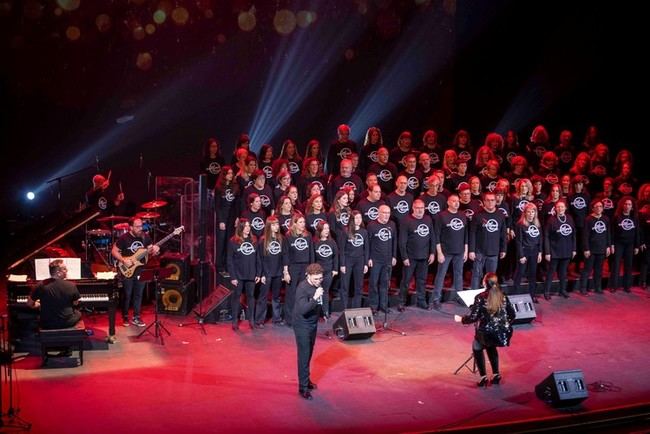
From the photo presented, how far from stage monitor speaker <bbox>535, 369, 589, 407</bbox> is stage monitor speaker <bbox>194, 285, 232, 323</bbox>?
5.16 metres

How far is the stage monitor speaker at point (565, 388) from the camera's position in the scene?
29.8 feet

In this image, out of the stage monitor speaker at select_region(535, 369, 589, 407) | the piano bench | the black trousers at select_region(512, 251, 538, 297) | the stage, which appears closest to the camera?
the stage

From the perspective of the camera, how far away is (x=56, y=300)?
10.4 meters

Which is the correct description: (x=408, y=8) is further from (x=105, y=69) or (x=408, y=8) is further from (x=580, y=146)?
(x=105, y=69)

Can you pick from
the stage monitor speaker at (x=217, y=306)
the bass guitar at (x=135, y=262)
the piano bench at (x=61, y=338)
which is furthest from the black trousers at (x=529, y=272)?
the piano bench at (x=61, y=338)

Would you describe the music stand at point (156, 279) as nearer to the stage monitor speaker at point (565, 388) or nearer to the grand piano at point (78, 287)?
the grand piano at point (78, 287)

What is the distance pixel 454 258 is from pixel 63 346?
6479mm

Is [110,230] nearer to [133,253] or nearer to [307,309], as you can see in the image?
[133,253]

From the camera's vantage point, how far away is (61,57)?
15.4 m

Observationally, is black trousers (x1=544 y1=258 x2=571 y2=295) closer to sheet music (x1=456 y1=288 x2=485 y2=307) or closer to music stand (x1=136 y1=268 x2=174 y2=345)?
sheet music (x1=456 y1=288 x2=485 y2=307)

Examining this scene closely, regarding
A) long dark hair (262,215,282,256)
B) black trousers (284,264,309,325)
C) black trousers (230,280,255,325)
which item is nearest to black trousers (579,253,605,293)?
black trousers (284,264,309,325)

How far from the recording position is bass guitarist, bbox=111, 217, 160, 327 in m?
12.3

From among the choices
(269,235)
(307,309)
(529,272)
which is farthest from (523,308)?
(307,309)

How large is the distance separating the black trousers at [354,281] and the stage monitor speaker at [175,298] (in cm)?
248
